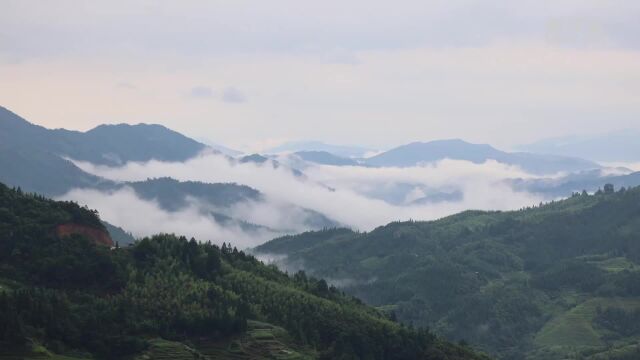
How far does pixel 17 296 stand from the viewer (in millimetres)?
198875

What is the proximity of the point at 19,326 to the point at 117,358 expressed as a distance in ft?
73.6

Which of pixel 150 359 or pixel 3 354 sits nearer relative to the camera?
pixel 3 354

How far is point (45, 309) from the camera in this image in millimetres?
197750

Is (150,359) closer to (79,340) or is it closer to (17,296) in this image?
(79,340)

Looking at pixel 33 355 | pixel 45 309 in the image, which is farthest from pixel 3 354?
pixel 45 309

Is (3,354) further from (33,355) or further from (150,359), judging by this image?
(150,359)

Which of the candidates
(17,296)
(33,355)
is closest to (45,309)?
(17,296)

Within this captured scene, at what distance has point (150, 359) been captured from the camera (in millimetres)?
199250

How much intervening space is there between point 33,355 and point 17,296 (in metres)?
23.0

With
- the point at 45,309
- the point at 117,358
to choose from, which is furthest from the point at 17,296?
the point at 117,358

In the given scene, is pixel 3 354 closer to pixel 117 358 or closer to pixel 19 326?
pixel 19 326

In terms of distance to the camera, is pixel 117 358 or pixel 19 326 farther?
pixel 117 358

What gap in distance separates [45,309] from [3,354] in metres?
21.8

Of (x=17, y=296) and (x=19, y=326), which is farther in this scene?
(x=17, y=296)
